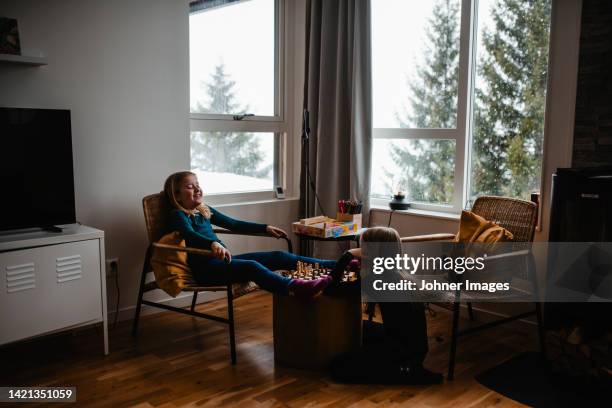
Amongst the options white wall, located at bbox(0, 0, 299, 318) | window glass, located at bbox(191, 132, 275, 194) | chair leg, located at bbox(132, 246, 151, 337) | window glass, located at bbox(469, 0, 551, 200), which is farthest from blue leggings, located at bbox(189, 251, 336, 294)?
window glass, located at bbox(469, 0, 551, 200)

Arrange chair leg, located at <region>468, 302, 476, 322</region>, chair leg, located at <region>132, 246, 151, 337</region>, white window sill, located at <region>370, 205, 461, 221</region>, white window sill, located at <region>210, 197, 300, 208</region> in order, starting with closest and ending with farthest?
chair leg, located at <region>132, 246, 151, 337</region>
chair leg, located at <region>468, 302, 476, 322</region>
white window sill, located at <region>370, 205, 461, 221</region>
white window sill, located at <region>210, 197, 300, 208</region>

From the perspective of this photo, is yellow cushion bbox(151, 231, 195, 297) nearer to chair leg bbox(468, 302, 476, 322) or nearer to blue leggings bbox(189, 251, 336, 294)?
blue leggings bbox(189, 251, 336, 294)

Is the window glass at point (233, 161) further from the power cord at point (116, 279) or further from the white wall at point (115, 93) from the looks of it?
the power cord at point (116, 279)

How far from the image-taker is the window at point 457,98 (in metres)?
3.24

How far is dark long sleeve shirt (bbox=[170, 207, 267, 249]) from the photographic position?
292 centimetres

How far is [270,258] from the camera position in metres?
3.17

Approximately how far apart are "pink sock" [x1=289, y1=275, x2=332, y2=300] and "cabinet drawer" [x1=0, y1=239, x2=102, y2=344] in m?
0.97

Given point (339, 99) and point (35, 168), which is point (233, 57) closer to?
point (339, 99)

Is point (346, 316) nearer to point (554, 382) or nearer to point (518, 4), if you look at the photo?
point (554, 382)

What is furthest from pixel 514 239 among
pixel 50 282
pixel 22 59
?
pixel 22 59

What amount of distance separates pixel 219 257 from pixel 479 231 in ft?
4.27

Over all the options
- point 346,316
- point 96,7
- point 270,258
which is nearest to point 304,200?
point 270,258

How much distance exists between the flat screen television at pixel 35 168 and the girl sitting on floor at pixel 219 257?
54 centimetres

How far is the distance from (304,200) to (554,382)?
6.70ft
